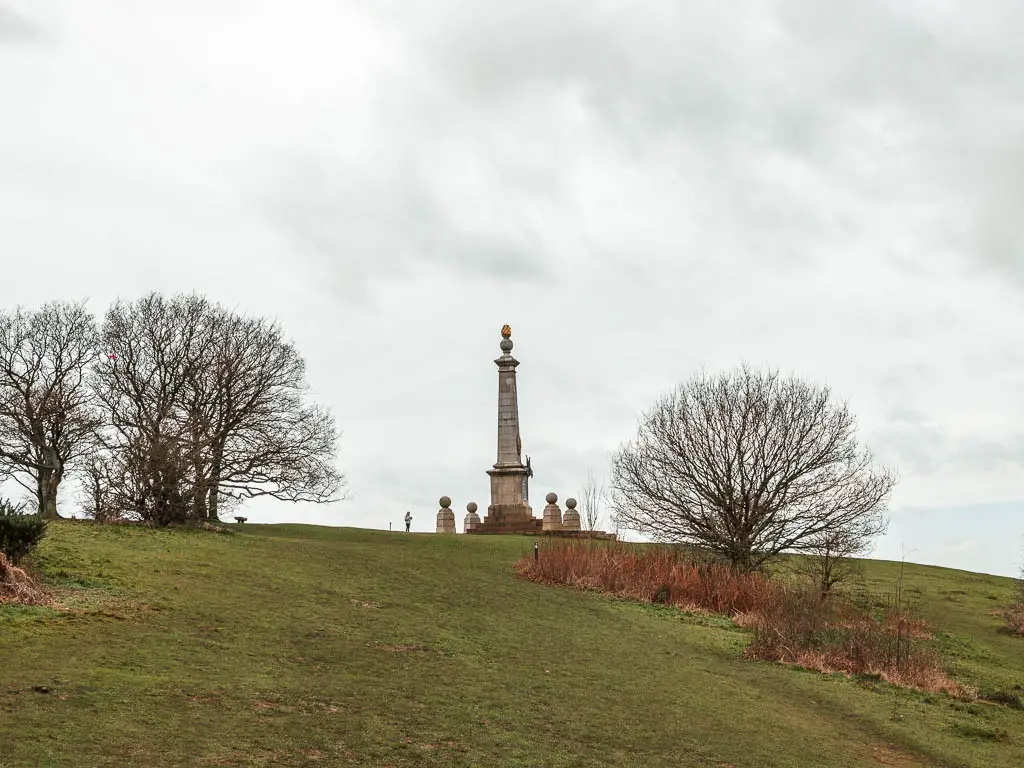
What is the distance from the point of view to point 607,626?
20500 mm

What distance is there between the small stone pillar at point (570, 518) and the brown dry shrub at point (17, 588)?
110 feet

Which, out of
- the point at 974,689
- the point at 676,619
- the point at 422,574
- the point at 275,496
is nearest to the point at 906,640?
the point at 974,689

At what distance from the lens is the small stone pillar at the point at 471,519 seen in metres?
49.7

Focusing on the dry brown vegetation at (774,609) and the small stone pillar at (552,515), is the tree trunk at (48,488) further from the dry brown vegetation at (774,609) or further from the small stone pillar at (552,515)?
the small stone pillar at (552,515)

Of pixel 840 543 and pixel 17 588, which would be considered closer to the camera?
pixel 17 588

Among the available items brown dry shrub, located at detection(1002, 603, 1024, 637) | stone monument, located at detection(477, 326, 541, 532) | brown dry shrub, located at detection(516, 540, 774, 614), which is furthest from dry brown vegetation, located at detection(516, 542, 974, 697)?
stone monument, located at detection(477, 326, 541, 532)

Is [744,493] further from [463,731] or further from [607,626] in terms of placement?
[463,731]

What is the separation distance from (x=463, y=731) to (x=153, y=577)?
9.65 meters

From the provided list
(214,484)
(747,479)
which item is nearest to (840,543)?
(747,479)

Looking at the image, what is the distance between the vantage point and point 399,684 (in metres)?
13.1

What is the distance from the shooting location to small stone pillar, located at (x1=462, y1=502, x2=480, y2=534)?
49.7 meters

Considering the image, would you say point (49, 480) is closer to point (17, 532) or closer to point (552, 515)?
point (552, 515)

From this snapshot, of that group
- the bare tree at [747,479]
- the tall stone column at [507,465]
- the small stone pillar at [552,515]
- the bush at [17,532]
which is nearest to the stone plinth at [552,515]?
the small stone pillar at [552,515]

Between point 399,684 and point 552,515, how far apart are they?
35.4 metres
